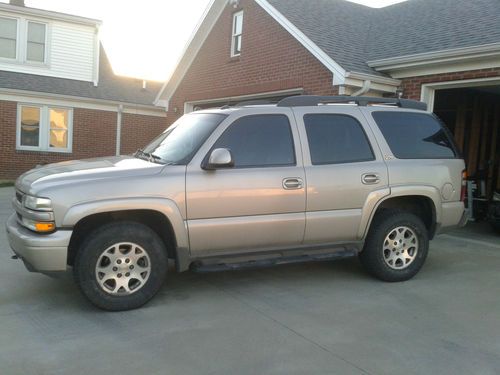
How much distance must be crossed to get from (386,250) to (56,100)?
49.0 feet

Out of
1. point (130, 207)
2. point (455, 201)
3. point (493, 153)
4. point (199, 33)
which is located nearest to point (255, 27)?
point (199, 33)

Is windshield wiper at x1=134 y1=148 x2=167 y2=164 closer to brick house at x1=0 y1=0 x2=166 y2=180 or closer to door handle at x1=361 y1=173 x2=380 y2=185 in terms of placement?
door handle at x1=361 y1=173 x2=380 y2=185

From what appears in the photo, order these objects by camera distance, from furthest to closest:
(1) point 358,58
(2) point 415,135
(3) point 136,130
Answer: (3) point 136,130 < (1) point 358,58 < (2) point 415,135

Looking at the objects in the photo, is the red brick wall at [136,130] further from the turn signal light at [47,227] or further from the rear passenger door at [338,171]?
the turn signal light at [47,227]

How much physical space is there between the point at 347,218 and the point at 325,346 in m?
1.83

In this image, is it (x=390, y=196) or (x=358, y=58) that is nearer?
(x=390, y=196)

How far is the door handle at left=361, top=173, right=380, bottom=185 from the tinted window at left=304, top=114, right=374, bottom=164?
20 cm

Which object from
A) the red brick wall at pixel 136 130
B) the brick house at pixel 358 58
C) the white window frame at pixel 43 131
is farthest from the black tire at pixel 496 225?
the white window frame at pixel 43 131

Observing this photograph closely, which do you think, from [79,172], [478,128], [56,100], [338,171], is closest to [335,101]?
[338,171]

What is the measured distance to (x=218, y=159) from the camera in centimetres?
488

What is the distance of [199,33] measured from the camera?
595 inches

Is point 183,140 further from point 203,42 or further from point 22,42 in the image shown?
point 22,42

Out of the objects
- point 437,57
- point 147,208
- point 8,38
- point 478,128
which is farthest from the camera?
point 8,38

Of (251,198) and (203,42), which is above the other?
(203,42)
